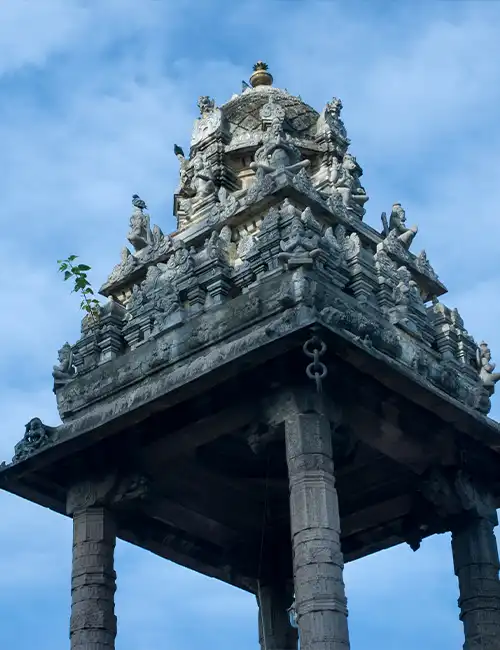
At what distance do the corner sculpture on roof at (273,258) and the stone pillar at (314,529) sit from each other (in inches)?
61.8

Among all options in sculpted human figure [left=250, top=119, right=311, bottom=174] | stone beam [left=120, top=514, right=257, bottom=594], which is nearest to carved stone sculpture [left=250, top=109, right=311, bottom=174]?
sculpted human figure [left=250, top=119, right=311, bottom=174]

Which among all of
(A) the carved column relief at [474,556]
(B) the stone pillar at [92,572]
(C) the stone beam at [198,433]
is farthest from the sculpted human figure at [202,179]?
(A) the carved column relief at [474,556]

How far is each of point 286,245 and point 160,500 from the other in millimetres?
5428

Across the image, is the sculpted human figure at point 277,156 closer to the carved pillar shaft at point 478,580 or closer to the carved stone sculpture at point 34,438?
the carved stone sculpture at point 34,438

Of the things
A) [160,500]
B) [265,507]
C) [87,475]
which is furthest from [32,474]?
[265,507]

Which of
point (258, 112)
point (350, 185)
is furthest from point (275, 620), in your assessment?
point (258, 112)

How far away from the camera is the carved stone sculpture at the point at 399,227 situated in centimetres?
2619

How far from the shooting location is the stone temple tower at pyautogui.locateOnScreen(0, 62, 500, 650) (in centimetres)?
2083

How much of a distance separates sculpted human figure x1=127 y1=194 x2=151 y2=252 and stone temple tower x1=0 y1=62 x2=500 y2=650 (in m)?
0.04

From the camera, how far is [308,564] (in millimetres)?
19750

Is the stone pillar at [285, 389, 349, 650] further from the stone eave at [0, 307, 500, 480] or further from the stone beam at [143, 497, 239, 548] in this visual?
the stone beam at [143, 497, 239, 548]

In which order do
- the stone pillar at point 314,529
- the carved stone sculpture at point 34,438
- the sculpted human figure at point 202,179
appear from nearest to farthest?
the stone pillar at point 314,529, the carved stone sculpture at point 34,438, the sculpted human figure at point 202,179

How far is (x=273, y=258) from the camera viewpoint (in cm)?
2209

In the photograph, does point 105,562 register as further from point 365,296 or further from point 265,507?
point 365,296
